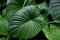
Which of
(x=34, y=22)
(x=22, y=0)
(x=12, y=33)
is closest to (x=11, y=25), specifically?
(x=12, y=33)

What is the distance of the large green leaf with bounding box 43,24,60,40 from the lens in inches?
46.7

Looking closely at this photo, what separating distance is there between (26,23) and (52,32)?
207 millimetres

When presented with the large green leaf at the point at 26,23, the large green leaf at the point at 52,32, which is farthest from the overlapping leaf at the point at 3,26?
the large green leaf at the point at 52,32

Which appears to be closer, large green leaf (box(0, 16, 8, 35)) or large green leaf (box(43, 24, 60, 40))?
large green leaf (box(43, 24, 60, 40))

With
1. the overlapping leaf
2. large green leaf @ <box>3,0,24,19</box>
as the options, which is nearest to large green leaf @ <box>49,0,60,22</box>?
large green leaf @ <box>3,0,24,19</box>

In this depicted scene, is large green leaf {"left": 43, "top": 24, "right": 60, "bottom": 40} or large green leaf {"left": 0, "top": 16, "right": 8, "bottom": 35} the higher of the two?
large green leaf {"left": 0, "top": 16, "right": 8, "bottom": 35}

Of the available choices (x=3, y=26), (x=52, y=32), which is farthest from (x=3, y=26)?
(x=52, y=32)

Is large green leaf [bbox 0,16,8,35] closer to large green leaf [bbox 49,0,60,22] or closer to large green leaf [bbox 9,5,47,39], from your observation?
large green leaf [bbox 9,5,47,39]

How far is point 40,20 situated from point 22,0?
29cm

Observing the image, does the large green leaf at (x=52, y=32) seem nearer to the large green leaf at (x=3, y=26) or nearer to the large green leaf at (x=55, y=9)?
the large green leaf at (x=55, y=9)

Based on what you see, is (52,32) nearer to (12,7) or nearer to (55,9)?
(55,9)

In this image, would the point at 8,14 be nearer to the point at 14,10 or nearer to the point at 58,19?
the point at 14,10

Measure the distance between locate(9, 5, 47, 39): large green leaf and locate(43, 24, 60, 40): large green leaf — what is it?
0.16ft

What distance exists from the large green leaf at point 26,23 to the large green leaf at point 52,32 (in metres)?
0.05
